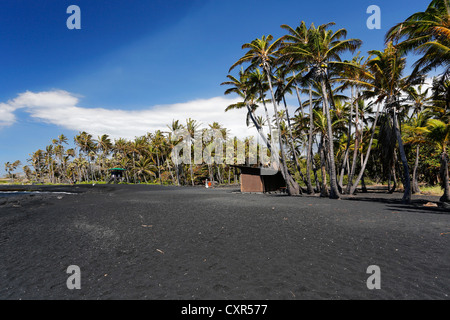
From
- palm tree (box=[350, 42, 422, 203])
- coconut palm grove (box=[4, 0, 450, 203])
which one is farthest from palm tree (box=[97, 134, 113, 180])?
palm tree (box=[350, 42, 422, 203])

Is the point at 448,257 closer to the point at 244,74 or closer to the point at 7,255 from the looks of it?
the point at 7,255

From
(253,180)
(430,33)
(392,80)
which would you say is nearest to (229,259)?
(430,33)

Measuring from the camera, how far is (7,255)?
6031mm

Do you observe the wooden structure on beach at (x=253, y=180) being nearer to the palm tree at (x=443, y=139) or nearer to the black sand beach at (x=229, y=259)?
the palm tree at (x=443, y=139)

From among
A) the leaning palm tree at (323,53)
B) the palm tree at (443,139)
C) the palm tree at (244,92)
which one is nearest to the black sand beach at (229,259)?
the palm tree at (443,139)

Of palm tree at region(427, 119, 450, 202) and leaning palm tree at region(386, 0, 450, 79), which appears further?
palm tree at region(427, 119, 450, 202)

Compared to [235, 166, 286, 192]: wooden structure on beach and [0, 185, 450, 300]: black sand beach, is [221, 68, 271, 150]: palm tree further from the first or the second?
[0, 185, 450, 300]: black sand beach

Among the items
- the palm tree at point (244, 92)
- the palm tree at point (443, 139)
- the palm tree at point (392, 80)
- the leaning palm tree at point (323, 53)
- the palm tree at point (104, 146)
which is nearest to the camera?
the palm tree at point (443, 139)

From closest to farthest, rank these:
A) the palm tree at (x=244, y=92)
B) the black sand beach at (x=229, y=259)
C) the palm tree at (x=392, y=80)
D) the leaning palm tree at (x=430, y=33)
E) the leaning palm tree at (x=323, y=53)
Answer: the black sand beach at (x=229, y=259) → the leaning palm tree at (x=430, y=33) → the palm tree at (x=392, y=80) → the leaning palm tree at (x=323, y=53) → the palm tree at (x=244, y=92)

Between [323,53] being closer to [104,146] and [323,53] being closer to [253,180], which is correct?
[253,180]

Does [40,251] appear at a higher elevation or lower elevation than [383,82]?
lower

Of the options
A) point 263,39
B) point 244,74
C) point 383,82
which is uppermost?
point 263,39

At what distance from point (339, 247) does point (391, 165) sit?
23481 millimetres
